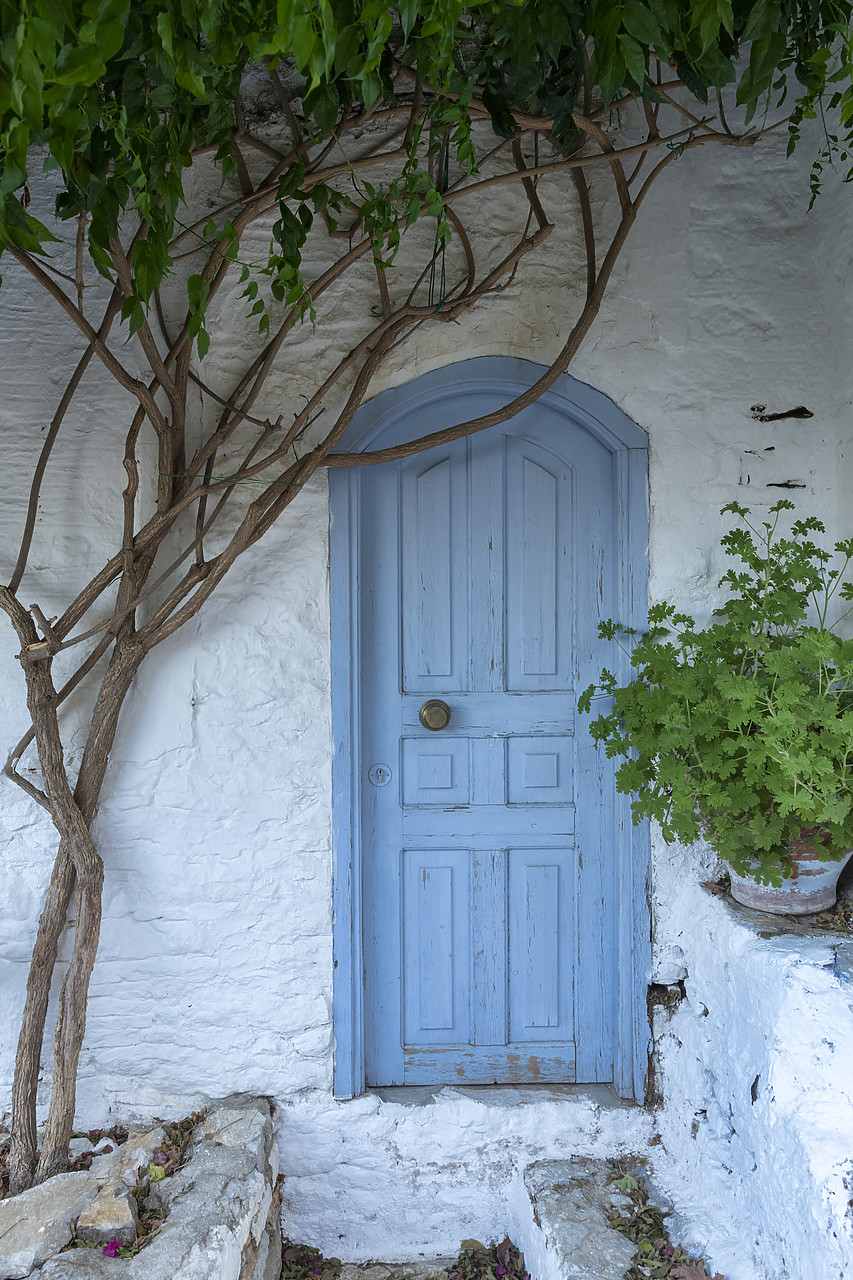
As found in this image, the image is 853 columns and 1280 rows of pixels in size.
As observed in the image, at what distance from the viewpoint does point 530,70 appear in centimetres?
170

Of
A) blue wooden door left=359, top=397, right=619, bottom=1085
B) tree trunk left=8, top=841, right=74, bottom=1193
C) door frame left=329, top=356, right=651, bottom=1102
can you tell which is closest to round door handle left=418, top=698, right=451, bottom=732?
blue wooden door left=359, top=397, right=619, bottom=1085

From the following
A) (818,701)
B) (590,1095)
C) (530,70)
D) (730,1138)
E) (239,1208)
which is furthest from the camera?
(590,1095)

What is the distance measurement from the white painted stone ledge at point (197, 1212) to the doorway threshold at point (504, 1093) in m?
0.39

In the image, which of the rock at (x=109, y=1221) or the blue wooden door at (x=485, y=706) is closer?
the rock at (x=109, y=1221)

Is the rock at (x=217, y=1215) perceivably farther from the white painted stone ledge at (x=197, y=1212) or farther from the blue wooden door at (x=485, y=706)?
the blue wooden door at (x=485, y=706)

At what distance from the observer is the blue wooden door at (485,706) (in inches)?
101

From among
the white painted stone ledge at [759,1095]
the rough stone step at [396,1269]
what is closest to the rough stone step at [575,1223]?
the white painted stone ledge at [759,1095]

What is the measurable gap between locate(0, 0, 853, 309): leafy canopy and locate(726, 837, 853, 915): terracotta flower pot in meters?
1.60

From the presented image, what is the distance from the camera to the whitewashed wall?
238 centimetres

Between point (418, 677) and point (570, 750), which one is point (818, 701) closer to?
point (570, 750)

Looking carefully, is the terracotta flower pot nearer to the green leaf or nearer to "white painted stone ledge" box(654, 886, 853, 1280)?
"white painted stone ledge" box(654, 886, 853, 1280)

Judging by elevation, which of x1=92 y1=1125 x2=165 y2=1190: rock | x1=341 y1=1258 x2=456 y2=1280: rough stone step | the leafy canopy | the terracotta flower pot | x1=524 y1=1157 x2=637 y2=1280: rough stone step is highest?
the leafy canopy

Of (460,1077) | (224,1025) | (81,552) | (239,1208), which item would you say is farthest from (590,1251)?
(81,552)

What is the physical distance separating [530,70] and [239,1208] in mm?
2589
